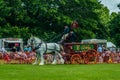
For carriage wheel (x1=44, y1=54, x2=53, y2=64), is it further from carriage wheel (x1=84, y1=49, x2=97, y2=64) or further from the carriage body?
carriage wheel (x1=84, y1=49, x2=97, y2=64)

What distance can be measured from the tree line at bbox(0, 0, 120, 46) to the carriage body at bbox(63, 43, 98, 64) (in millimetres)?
28661

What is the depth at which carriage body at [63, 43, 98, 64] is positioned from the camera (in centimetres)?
3158

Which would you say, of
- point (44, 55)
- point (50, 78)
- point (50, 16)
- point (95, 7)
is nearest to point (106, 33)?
point (95, 7)

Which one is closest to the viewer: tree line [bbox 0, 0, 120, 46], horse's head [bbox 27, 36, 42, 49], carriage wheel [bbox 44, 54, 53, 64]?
horse's head [bbox 27, 36, 42, 49]

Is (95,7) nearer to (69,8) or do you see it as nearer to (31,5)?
(69,8)

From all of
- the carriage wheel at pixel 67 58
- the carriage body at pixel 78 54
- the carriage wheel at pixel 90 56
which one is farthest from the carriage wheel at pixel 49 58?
the carriage wheel at pixel 90 56

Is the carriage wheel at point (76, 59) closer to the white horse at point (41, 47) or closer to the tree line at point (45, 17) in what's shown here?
the white horse at point (41, 47)

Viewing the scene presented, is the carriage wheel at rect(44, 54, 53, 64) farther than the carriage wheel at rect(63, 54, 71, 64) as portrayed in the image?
Yes

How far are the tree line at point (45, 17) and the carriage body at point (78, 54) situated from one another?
94.0 feet

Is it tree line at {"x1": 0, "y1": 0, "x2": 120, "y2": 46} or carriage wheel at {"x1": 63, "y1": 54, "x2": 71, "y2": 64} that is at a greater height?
tree line at {"x1": 0, "y1": 0, "x2": 120, "y2": 46}

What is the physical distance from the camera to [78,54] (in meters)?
31.7

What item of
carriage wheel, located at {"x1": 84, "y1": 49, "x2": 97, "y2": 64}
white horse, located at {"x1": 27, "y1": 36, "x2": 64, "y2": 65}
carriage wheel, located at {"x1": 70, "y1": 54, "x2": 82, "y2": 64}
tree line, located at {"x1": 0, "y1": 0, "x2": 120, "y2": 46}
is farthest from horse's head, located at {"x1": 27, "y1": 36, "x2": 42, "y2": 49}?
tree line, located at {"x1": 0, "y1": 0, "x2": 120, "y2": 46}

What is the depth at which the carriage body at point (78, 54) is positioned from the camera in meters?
31.6

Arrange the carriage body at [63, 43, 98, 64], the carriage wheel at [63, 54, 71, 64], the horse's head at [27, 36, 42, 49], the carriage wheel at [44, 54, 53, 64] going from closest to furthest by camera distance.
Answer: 1. the horse's head at [27, 36, 42, 49]
2. the carriage body at [63, 43, 98, 64]
3. the carriage wheel at [63, 54, 71, 64]
4. the carriage wheel at [44, 54, 53, 64]
